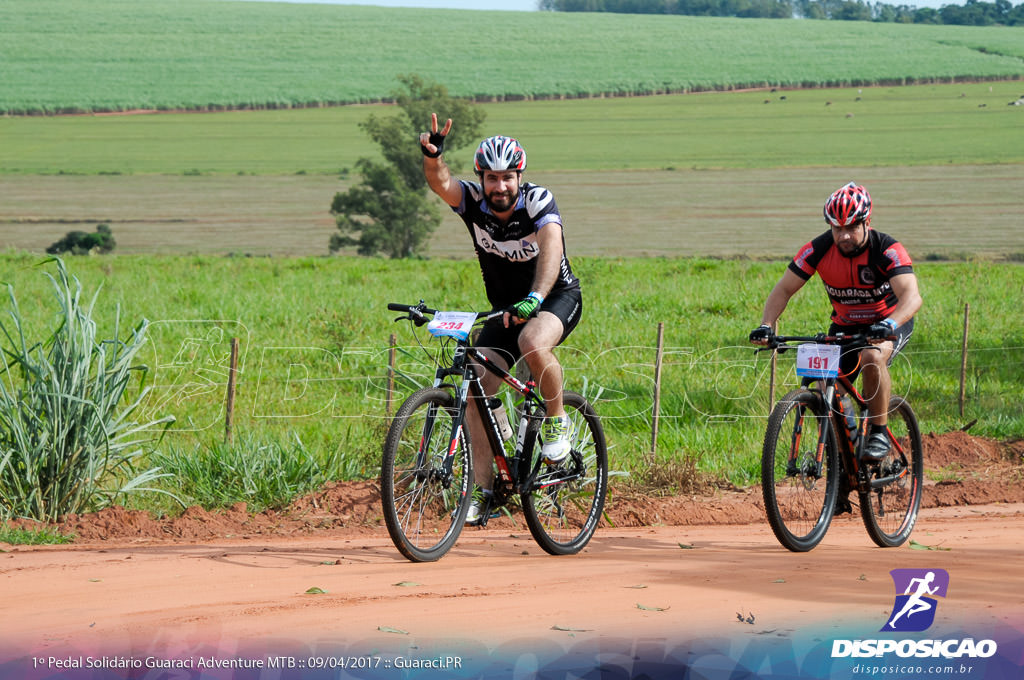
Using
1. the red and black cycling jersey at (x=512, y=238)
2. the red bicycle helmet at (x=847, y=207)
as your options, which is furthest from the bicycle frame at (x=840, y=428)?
the red and black cycling jersey at (x=512, y=238)

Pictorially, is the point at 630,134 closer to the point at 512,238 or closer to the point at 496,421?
the point at 512,238

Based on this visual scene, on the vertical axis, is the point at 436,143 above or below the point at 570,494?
above

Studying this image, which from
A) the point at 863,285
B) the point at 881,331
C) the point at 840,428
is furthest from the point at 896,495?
the point at 881,331

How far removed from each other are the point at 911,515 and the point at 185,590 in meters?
4.82

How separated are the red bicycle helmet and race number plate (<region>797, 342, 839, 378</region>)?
78 cm

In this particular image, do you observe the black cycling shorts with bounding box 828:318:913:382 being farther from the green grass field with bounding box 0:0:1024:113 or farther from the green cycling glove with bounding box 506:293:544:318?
the green grass field with bounding box 0:0:1024:113

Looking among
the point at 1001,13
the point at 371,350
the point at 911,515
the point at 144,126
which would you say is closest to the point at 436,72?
the point at 144,126

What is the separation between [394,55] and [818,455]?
3613 inches

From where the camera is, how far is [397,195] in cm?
5409

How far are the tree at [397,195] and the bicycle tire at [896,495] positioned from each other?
44.9 m

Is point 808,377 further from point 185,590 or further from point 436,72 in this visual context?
point 436,72

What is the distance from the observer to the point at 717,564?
20.8 feet

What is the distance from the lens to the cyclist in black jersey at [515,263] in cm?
653

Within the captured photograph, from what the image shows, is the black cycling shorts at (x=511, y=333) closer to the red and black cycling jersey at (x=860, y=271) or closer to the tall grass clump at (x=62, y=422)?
the red and black cycling jersey at (x=860, y=271)
